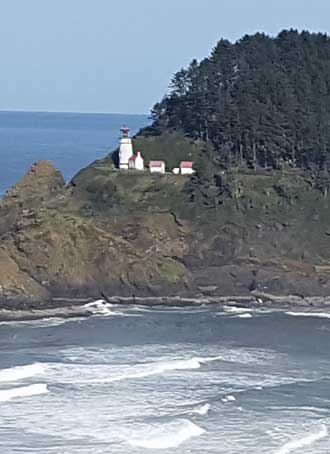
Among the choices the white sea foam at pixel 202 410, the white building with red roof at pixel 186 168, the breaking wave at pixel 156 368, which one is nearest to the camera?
the white sea foam at pixel 202 410

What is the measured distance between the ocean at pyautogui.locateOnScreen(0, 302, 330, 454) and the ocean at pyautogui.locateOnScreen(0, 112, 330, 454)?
0.04 meters

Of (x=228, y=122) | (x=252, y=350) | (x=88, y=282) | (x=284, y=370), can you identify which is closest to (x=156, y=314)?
(x=88, y=282)

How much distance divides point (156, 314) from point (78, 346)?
263 inches

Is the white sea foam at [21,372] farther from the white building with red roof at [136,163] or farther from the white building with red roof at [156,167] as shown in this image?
the white building with red roof at [136,163]

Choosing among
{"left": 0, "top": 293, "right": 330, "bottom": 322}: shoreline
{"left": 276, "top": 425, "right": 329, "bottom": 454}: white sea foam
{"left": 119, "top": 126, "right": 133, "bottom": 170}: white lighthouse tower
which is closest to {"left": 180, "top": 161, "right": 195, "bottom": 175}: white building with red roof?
{"left": 119, "top": 126, "right": 133, "bottom": 170}: white lighthouse tower

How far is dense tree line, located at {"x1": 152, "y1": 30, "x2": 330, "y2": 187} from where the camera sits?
227 feet

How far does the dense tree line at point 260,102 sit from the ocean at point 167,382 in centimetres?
1892

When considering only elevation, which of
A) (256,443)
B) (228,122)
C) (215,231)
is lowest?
(256,443)

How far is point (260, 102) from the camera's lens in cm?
7188

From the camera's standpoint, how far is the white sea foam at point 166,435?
1233 inches

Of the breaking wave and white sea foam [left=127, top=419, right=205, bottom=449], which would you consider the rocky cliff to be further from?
white sea foam [left=127, top=419, right=205, bottom=449]

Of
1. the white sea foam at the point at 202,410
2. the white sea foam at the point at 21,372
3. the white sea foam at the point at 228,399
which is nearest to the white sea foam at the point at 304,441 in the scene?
the white sea foam at the point at 202,410

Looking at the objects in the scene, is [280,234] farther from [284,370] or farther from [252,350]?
[284,370]

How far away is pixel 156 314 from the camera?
168 ft
